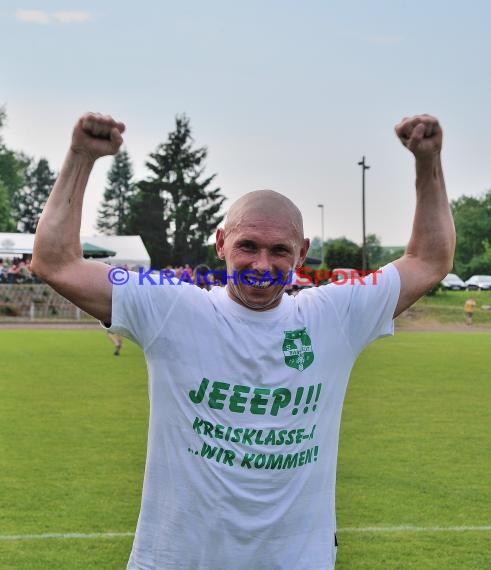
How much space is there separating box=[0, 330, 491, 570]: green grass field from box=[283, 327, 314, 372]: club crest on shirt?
4335mm

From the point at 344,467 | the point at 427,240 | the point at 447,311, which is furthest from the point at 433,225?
the point at 447,311

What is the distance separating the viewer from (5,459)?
35.6 ft

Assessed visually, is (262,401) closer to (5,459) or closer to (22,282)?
(5,459)

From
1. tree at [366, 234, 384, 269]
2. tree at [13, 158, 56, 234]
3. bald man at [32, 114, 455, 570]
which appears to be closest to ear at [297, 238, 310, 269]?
bald man at [32, 114, 455, 570]

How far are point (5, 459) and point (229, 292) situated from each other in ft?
27.4

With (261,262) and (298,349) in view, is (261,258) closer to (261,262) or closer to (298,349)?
(261,262)

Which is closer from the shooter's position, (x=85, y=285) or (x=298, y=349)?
(x=85, y=285)

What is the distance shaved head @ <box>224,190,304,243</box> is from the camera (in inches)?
121

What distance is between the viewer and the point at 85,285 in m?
3.00

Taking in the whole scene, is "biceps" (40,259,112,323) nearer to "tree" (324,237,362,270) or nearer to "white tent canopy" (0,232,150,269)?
"white tent canopy" (0,232,150,269)

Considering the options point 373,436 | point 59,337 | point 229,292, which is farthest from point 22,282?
point 229,292

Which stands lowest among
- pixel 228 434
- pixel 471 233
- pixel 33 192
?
pixel 228 434

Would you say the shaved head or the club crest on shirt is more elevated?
the shaved head

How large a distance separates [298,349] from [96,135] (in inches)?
36.5
